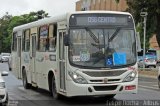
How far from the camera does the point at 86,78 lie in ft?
47.8

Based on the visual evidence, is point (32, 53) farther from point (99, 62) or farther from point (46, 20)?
point (99, 62)

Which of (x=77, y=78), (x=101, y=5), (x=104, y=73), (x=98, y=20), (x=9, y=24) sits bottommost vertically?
(x=77, y=78)

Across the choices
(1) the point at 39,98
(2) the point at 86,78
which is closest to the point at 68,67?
(2) the point at 86,78

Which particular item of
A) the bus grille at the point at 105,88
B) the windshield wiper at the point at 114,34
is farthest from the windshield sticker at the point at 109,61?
the bus grille at the point at 105,88

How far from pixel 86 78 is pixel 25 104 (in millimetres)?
2298

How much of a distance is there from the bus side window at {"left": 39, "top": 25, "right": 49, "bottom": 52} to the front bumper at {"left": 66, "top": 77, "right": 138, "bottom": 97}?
3.45m

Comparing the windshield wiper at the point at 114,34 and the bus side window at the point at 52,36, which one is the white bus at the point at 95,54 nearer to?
the windshield wiper at the point at 114,34

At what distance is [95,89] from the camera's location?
14.7 meters

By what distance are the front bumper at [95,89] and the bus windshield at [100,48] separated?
2.02 ft

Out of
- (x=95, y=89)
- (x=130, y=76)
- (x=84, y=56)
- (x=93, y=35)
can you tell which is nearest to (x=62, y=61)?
(x=84, y=56)

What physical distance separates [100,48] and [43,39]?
3.92 metres

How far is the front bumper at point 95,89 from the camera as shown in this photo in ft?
47.6

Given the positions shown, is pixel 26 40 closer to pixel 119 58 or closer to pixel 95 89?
pixel 119 58

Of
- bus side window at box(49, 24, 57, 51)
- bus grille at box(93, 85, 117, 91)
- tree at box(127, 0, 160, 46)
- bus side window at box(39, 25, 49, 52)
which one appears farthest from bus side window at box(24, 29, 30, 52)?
tree at box(127, 0, 160, 46)
